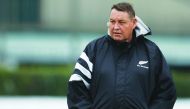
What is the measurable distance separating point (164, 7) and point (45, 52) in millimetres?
3801

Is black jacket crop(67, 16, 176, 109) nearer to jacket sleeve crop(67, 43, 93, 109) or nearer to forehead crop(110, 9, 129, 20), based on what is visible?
jacket sleeve crop(67, 43, 93, 109)

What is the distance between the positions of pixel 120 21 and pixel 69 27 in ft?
59.9

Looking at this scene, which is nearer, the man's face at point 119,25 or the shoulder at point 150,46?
the man's face at point 119,25

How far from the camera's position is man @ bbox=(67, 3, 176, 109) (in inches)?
210

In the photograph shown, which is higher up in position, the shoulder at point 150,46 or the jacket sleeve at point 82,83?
the shoulder at point 150,46

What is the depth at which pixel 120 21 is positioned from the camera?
5.34 metres

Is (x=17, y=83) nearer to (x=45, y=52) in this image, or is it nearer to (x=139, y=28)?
(x=45, y=52)

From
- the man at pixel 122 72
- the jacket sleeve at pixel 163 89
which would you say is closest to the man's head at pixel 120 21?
the man at pixel 122 72

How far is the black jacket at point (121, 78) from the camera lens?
5340mm

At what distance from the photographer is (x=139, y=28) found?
552 centimetres

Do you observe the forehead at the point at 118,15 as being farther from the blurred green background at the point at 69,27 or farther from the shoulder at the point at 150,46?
the blurred green background at the point at 69,27

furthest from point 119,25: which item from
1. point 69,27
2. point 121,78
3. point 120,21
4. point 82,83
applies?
point 69,27

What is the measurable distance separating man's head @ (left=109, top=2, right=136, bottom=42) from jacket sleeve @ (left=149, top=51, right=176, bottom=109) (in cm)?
31

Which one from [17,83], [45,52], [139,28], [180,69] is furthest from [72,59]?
[139,28]
